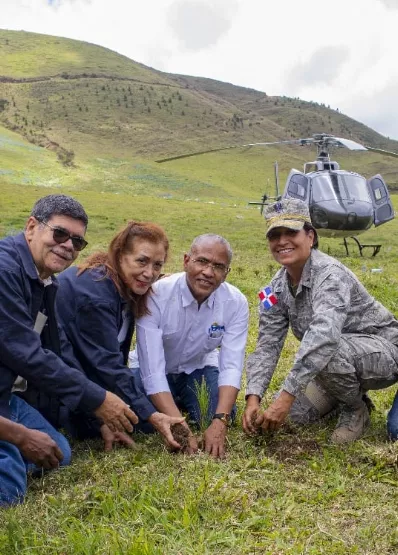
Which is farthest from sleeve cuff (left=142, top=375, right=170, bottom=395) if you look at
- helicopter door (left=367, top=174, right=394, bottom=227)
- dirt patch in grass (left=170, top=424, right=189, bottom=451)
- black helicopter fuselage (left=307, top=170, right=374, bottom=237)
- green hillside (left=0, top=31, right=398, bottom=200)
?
green hillside (left=0, top=31, right=398, bottom=200)

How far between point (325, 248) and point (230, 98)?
447 feet

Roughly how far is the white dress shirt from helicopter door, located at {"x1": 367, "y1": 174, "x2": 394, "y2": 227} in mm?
12523

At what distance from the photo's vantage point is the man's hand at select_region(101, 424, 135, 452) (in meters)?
4.01

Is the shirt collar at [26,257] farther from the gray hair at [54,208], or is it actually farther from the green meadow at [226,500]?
the green meadow at [226,500]

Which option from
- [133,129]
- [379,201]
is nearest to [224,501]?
[379,201]

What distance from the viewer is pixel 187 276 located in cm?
440

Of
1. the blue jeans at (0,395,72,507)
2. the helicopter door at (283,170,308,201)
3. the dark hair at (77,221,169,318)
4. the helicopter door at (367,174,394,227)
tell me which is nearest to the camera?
the blue jeans at (0,395,72,507)

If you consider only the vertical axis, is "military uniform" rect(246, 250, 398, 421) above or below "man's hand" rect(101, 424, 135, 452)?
above

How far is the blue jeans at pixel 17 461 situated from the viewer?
10.8 feet

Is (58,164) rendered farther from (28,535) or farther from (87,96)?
(28,535)

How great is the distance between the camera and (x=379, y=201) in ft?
53.5

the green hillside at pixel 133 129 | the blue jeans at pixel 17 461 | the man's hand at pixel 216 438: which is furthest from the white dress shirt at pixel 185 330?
the green hillside at pixel 133 129

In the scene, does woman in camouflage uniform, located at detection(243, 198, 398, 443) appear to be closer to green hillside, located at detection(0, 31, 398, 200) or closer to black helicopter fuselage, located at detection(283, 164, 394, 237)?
black helicopter fuselage, located at detection(283, 164, 394, 237)

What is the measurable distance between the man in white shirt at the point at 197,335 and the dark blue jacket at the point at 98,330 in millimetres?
256
